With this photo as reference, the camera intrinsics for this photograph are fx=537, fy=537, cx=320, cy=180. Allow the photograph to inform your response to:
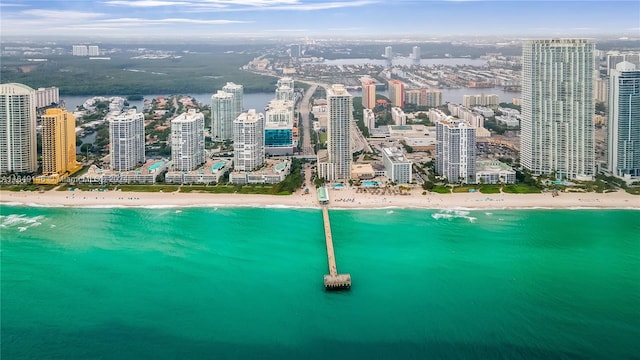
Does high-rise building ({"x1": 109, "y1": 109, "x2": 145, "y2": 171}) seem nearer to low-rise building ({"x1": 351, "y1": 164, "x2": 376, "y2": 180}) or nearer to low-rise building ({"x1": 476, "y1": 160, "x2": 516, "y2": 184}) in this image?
low-rise building ({"x1": 351, "y1": 164, "x2": 376, "y2": 180})

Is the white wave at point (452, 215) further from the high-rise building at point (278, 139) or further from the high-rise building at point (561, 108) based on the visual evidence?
the high-rise building at point (278, 139)

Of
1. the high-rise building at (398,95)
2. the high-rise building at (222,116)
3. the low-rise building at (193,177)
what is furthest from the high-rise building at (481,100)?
the low-rise building at (193,177)

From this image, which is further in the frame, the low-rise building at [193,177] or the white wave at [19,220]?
the low-rise building at [193,177]

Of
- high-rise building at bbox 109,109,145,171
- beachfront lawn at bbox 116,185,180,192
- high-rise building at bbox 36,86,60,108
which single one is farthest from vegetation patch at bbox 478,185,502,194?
high-rise building at bbox 36,86,60,108

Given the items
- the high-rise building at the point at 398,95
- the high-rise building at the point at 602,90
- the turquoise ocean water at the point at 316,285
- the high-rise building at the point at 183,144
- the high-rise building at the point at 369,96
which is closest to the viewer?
the turquoise ocean water at the point at 316,285

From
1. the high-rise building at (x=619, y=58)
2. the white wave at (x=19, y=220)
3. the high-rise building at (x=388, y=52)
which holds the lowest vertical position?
the white wave at (x=19, y=220)

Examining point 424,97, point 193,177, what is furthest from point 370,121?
point 193,177

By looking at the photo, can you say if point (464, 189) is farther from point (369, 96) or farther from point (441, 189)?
point (369, 96)
